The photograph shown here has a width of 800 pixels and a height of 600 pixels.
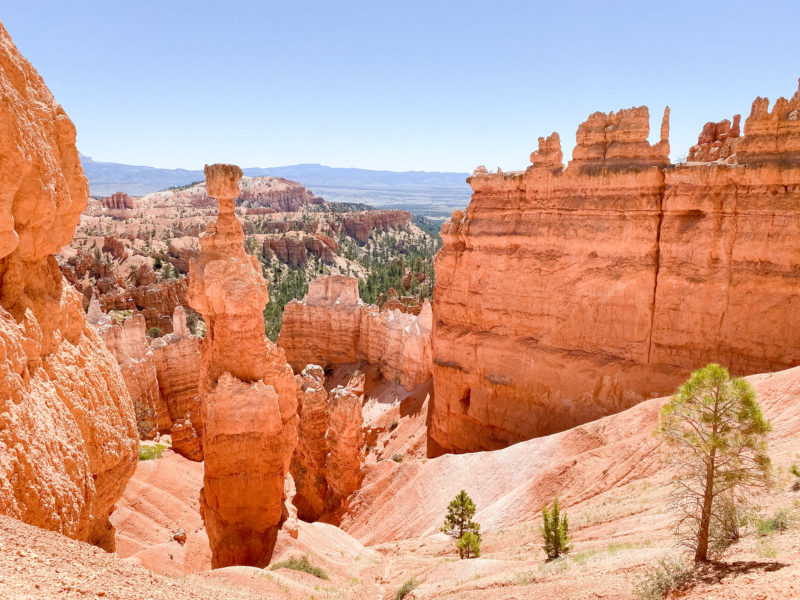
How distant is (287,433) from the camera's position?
590 inches

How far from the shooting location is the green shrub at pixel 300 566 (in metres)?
12.2

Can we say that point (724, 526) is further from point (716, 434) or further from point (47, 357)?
point (47, 357)

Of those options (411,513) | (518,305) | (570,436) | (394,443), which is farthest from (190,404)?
(570,436)

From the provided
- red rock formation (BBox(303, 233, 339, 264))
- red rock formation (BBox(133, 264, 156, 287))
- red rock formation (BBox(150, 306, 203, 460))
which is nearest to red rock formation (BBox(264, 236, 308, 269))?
red rock formation (BBox(303, 233, 339, 264))

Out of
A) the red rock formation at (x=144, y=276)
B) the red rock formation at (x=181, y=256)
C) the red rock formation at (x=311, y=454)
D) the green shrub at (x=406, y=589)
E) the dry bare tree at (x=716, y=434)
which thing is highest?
the dry bare tree at (x=716, y=434)

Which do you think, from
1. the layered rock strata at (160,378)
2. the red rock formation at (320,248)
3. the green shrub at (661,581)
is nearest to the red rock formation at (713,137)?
the green shrub at (661,581)

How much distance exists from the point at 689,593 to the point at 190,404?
26521 millimetres

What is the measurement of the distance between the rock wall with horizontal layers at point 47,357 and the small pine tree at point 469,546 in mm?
7570

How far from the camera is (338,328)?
3650cm

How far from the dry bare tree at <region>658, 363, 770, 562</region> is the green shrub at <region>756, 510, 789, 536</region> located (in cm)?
53

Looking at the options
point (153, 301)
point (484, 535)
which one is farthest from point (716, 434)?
point (153, 301)

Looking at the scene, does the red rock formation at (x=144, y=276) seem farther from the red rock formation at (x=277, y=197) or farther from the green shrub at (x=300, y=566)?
the red rock formation at (x=277, y=197)

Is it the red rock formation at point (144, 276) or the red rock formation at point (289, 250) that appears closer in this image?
the red rock formation at point (144, 276)

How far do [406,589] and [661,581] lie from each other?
571 centimetres
